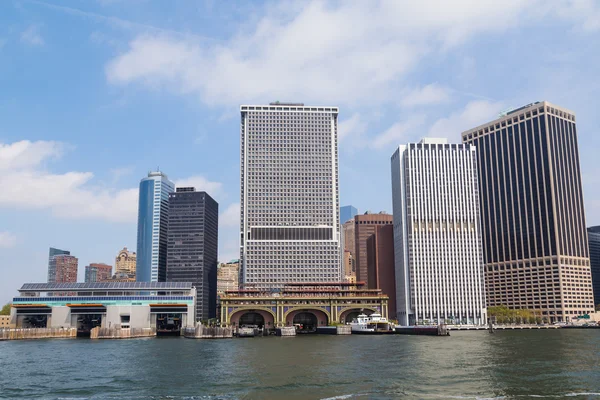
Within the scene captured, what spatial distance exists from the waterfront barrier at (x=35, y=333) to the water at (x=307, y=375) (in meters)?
76.0

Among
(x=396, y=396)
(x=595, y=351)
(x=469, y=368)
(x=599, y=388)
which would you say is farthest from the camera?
(x=595, y=351)

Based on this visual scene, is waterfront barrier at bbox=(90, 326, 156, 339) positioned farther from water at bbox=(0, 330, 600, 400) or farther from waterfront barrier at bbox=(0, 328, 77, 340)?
water at bbox=(0, 330, 600, 400)

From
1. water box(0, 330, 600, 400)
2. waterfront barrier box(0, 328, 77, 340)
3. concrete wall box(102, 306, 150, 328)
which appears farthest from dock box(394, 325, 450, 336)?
waterfront barrier box(0, 328, 77, 340)

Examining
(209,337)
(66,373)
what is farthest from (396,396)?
(209,337)

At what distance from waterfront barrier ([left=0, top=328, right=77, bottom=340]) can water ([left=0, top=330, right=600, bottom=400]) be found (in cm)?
7602

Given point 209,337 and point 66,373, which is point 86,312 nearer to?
point 209,337

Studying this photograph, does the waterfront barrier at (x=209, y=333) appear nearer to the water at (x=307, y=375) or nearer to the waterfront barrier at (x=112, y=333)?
the waterfront barrier at (x=112, y=333)

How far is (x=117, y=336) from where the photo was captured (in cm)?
17662

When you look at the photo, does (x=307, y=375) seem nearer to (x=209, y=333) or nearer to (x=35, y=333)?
(x=209, y=333)

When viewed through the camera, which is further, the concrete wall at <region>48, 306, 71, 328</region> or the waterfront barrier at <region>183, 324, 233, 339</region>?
the concrete wall at <region>48, 306, 71, 328</region>

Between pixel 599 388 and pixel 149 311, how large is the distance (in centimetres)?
16307

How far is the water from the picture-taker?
60.0 meters

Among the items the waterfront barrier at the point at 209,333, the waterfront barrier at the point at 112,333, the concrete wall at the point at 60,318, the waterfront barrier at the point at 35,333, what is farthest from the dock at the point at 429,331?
the concrete wall at the point at 60,318

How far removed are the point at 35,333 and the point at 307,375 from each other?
453 ft
